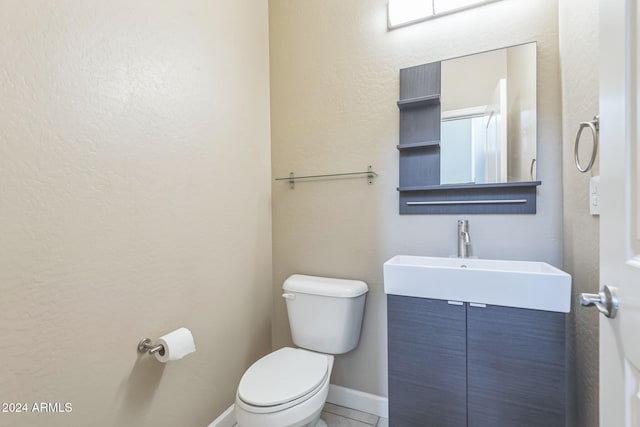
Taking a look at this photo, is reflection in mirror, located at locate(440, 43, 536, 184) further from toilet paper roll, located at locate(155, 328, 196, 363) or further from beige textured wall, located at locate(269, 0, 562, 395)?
toilet paper roll, located at locate(155, 328, 196, 363)

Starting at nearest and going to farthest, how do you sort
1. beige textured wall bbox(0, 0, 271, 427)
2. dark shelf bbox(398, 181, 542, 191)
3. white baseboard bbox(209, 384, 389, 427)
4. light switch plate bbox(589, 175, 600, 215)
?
beige textured wall bbox(0, 0, 271, 427), light switch plate bbox(589, 175, 600, 215), dark shelf bbox(398, 181, 542, 191), white baseboard bbox(209, 384, 389, 427)

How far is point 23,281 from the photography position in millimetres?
843

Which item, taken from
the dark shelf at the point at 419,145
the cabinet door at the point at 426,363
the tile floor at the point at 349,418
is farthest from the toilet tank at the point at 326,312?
the dark shelf at the point at 419,145

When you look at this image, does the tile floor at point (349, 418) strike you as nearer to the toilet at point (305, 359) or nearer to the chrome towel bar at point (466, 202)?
the toilet at point (305, 359)

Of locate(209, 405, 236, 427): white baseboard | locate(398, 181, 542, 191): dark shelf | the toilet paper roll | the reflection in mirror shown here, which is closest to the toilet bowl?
the toilet paper roll

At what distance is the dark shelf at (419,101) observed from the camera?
149 cm

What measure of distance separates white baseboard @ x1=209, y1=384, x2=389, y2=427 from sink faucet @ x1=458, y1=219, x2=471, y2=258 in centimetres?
88

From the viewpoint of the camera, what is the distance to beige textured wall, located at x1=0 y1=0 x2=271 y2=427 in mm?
849

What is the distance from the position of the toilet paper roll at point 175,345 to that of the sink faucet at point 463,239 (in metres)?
1.27

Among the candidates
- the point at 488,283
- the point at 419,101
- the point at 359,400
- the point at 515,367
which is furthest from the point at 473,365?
the point at 419,101

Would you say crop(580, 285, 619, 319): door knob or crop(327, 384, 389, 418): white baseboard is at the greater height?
crop(580, 285, 619, 319): door knob

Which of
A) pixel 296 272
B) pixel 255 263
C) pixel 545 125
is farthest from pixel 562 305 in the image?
pixel 255 263

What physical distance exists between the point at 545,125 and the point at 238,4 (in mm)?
1693

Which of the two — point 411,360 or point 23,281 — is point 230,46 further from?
point 411,360
